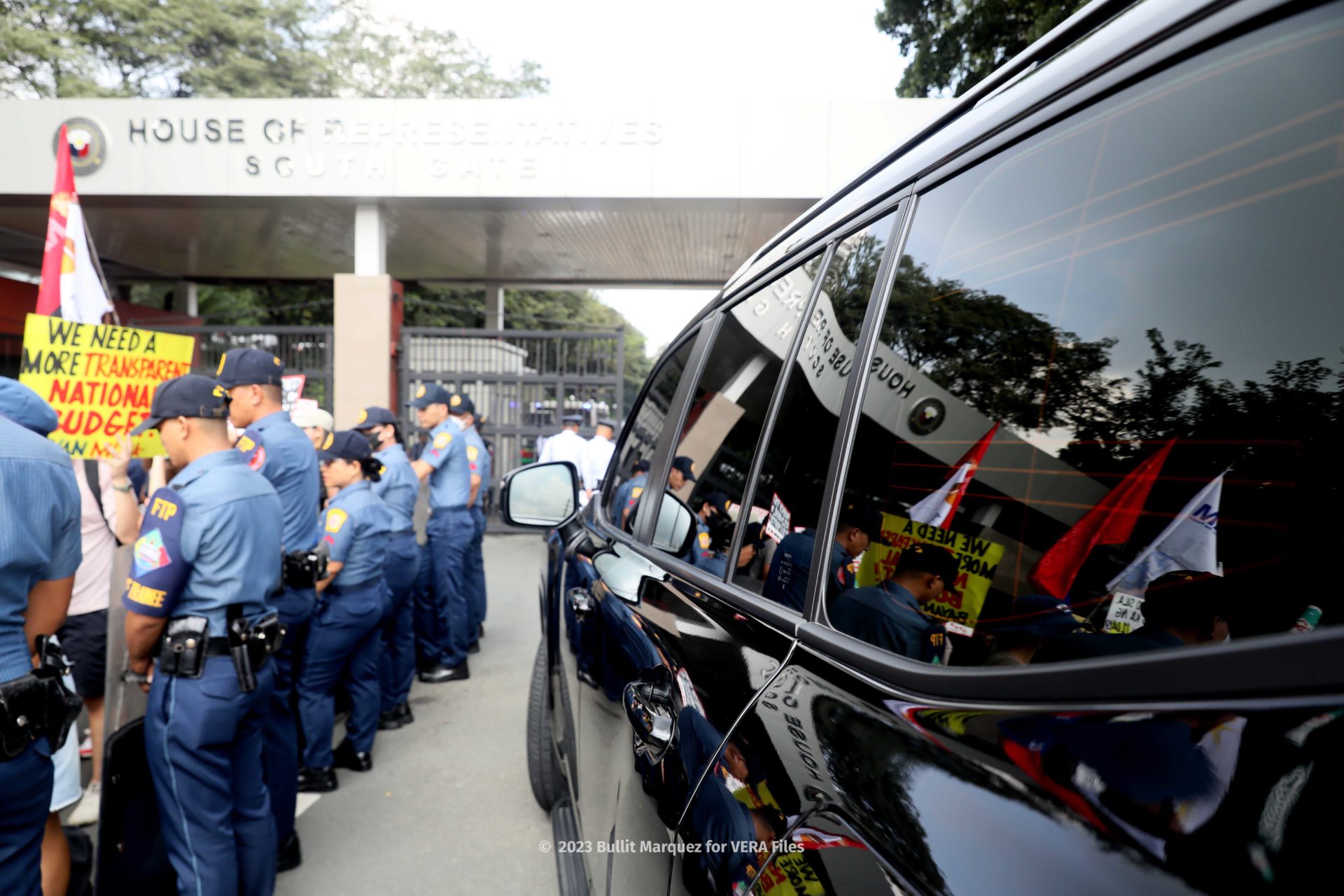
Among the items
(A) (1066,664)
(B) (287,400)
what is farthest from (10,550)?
(B) (287,400)

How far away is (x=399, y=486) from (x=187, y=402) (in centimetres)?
224

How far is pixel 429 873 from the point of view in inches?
132

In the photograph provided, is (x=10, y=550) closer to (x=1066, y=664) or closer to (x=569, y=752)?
(x=569, y=752)

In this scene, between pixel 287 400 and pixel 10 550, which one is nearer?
pixel 10 550

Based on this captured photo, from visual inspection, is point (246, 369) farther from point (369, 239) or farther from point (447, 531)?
point (369, 239)

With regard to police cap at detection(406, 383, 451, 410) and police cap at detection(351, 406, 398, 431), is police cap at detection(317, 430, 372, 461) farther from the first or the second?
police cap at detection(406, 383, 451, 410)

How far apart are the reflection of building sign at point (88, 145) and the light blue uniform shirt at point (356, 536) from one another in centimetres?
937

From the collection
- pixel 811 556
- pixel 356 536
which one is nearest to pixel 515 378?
pixel 356 536

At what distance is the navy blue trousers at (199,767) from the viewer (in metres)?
2.59

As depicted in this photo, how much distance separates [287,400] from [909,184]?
23.0 feet

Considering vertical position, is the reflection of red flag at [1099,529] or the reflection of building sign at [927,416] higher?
the reflection of building sign at [927,416]

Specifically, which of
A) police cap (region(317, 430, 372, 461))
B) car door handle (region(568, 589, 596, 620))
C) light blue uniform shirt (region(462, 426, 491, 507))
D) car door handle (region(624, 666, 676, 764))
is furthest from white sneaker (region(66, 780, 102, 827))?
car door handle (region(624, 666, 676, 764))

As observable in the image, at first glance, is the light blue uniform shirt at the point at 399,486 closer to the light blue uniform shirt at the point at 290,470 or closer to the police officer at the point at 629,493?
the light blue uniform shirt at the point at 290,470

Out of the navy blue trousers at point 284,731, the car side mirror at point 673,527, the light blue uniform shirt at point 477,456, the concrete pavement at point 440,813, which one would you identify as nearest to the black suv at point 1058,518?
the car side mirror at point 673,527
